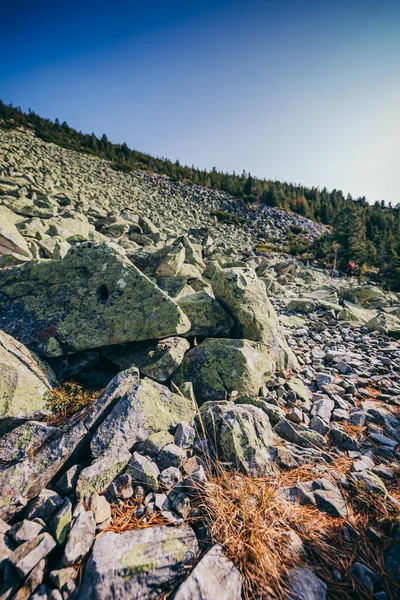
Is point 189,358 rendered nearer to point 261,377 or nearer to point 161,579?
point 261,377

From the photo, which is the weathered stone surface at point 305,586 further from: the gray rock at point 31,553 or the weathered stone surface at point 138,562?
the gray rock at point 31,553

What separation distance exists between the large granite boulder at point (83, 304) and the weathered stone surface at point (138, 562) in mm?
2622

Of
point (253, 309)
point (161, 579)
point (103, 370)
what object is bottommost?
point (103, 370)

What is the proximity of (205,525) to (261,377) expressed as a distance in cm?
279

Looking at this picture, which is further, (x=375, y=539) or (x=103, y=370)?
(x=103, y=370)

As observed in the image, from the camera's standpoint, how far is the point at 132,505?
2.29 m

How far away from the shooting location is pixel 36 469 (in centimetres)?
237

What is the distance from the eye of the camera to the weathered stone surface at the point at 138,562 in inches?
65.2

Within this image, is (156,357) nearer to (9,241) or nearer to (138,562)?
→ (138,562)

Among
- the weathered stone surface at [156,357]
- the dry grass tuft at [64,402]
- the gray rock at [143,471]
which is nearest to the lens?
the gray rock at [143,471]

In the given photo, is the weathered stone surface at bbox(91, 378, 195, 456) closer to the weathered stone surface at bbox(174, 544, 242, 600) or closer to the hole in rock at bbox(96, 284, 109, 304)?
the weathered stone surface at bbox(174, 544, 242, 600)

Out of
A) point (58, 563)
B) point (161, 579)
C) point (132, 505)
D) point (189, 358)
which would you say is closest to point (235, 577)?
point (161, 579)

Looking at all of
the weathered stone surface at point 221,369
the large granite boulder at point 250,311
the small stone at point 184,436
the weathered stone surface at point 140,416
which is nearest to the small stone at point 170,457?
the small stone at point 184,436

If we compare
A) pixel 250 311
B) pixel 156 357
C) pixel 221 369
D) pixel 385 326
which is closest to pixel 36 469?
pixel 156 357
